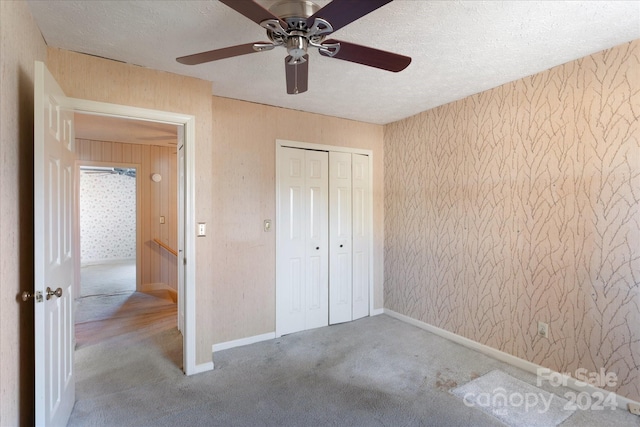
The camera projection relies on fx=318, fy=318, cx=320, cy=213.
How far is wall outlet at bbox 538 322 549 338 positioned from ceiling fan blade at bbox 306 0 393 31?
8.66ft

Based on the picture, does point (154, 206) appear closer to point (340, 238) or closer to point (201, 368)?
point (340, 238)

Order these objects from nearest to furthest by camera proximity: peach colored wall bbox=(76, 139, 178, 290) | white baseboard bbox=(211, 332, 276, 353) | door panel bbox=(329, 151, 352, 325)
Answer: white baseboard bbox=(211, 332, 276, 353), door panel bbox=(329, 151, 352, 325), peach colored wall bbox=(76, 139, 178, 290)

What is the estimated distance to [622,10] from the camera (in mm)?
1734

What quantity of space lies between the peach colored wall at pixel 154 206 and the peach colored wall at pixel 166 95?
2.70 meters

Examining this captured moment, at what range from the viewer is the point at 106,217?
8.12 meters

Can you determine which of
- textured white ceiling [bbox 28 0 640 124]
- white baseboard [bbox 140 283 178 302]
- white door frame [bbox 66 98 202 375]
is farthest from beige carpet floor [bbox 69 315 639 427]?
textured white ceiling [bbox 28 0 640 124]

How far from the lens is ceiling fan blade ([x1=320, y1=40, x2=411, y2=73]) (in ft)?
5.22

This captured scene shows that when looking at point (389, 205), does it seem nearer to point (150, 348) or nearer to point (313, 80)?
point (313, 80)

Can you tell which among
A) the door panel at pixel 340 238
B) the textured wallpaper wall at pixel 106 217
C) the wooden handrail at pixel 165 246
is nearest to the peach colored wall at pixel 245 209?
the door panel at pixel 340 238

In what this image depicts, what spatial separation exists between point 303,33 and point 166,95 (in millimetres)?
1519

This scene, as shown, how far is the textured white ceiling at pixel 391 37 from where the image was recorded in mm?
1731

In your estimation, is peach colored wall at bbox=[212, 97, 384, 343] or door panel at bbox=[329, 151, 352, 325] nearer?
peach colored wall at bbox=[212, 97, 384, 343]

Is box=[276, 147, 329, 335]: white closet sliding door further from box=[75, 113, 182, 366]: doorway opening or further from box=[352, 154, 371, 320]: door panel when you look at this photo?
box=[75, 113, 182, 366]: doorway opening

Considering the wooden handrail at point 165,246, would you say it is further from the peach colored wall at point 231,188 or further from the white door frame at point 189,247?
the white door frame at point 189,247
